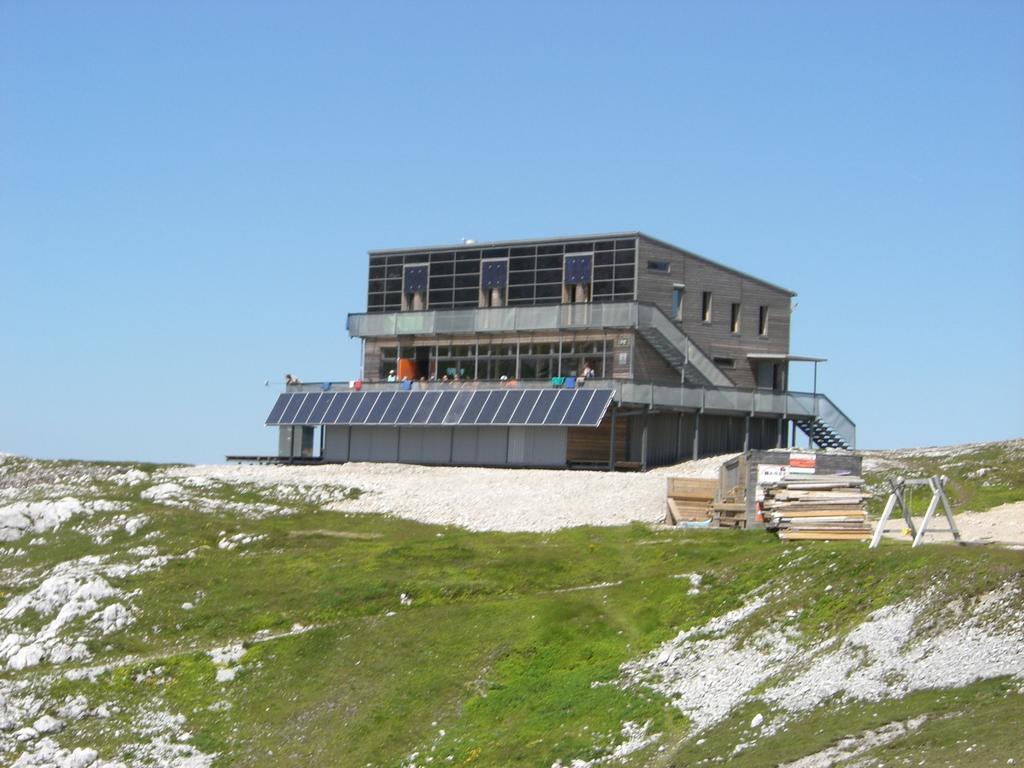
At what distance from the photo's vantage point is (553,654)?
4169cm

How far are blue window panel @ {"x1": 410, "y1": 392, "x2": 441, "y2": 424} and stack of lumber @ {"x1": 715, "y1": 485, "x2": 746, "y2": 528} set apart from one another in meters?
26.6

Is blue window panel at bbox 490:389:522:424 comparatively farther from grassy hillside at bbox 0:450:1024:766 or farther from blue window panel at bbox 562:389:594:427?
grassy hillside at bbox 0:450:1024:766

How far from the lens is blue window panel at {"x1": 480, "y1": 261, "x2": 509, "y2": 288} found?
275ft

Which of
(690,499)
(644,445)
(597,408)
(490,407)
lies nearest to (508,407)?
(490,407)

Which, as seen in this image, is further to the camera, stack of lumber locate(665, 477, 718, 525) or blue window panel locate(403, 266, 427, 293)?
blue window panel locate(403, 266, 427, 293)

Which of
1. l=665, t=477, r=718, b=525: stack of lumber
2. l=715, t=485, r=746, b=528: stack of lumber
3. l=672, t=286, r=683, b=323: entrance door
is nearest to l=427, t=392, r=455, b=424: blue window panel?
l=672, t=286, r=683, b=323: entrance door

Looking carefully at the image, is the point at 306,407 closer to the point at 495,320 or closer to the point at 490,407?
the point at 495,320

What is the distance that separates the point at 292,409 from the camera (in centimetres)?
8612

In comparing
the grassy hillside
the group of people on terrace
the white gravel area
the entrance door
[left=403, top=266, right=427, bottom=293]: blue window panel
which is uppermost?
[left=403, top=266, right=427, bottom=293]: blue window panel

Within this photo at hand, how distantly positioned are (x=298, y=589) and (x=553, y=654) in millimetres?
12432

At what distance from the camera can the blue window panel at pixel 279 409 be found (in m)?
86.0

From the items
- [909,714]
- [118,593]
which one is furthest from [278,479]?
[909,714]

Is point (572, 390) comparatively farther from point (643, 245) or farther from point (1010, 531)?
point (1010, 531)

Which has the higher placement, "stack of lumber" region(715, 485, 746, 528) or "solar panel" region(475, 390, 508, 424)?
"solar panel" region(475, 390, 508, 424)
